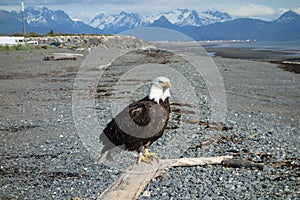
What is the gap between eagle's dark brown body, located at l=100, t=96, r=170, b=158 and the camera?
6.83 meters

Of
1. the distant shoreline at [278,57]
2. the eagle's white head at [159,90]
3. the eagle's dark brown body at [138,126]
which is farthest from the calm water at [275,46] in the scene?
the eagle's dark brown body at [138,126]

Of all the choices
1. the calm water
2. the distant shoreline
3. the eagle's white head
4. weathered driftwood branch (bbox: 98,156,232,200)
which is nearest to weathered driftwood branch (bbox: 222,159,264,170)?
weathered driftwood branch (bbox: 98,156,232,200)

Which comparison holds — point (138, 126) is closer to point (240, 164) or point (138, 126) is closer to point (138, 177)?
point (138, 177)

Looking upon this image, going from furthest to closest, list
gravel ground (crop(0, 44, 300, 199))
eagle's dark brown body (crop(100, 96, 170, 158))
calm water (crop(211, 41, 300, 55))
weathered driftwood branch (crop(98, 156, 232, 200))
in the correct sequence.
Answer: calm water (crop(211, 41, 300, 55))
gravel ground (crop(0, 44, 300, 199))
eagle's dark brown body (crop(100, 96, 170, 158))
weathered driftwood branch (crop(98, 156, 232, 200))

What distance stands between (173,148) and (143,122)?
3830 millimetres

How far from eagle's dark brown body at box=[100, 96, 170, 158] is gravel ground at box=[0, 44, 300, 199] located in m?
1.20

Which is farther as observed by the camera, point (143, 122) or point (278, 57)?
point (278, 57)

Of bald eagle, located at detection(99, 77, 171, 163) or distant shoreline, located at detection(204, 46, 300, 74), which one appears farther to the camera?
distant shoreline, located at detection(204, 46, 300, 74)

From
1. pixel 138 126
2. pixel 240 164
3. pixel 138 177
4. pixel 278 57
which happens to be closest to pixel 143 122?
pixel 138 126

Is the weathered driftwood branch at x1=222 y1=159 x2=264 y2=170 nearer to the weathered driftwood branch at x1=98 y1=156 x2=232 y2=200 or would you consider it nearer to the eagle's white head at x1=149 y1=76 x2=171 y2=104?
the weathered driftwood branch at x1=98 y1=156 x2=232 y2=200

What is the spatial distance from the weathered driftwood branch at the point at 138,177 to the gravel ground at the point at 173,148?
44 cm

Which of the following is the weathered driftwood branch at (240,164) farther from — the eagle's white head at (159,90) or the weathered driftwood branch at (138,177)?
the eagle's white head at (159,90)

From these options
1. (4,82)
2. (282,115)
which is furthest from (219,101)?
(4,82)

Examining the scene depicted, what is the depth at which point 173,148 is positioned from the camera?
1048cm
